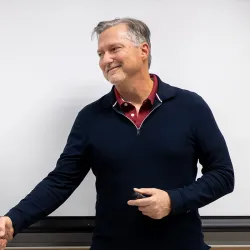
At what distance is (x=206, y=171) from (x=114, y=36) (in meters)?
0.56

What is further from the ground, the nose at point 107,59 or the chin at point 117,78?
the nose at point 107,59

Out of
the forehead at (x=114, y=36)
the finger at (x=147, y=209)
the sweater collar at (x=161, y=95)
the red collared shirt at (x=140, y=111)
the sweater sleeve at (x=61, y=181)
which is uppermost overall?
the forehead at (x=114, y=36)

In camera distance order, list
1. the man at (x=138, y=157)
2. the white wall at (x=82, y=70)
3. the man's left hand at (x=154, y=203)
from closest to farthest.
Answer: the man's left hand at (x=154, y=203) < the man at (x=138, y=157) < the white wall at (x=82, y=70)

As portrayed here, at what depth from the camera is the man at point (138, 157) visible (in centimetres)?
121

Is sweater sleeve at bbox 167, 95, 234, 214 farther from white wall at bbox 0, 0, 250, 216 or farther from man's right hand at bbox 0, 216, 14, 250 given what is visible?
man's right hand at bbox 0, 216, 14, 250

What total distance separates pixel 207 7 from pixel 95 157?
2.72ft

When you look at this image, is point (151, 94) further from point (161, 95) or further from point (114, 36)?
point (114, 36)

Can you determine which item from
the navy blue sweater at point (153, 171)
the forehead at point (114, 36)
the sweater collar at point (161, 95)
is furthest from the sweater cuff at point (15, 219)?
the forehead at point (114, 36)

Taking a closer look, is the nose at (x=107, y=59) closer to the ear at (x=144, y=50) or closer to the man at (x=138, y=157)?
the man at (x=138, y=157)

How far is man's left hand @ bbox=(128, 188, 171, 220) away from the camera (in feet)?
3.60

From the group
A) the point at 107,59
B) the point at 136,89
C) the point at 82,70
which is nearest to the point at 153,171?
the point at 136,89

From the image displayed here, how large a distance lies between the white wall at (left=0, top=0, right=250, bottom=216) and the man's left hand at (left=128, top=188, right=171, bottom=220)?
489mm

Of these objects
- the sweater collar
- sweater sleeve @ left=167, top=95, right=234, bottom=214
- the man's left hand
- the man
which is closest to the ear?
the man

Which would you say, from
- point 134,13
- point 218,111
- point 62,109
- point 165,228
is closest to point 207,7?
point 134,13
